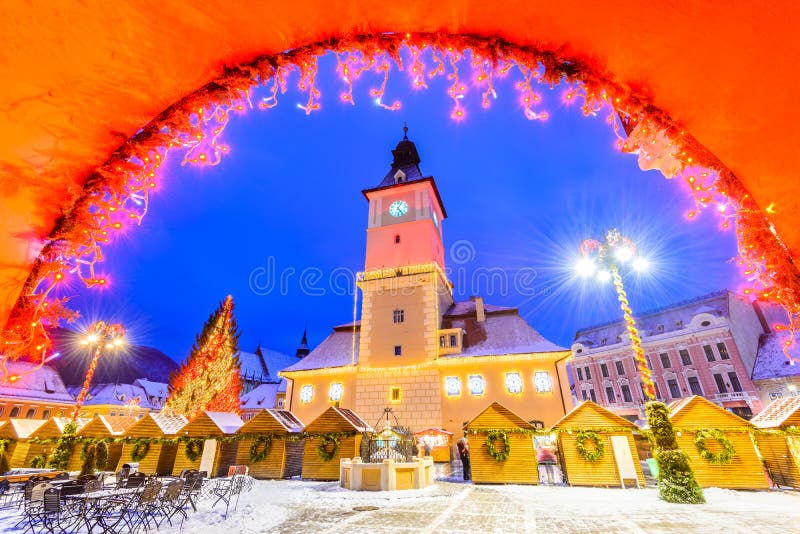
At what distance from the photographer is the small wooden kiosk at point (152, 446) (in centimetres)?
1755

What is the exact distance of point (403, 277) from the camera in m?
29.3

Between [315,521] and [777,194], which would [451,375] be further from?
[777,194]

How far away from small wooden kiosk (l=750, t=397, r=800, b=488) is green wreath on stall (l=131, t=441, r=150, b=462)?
91.3 feet

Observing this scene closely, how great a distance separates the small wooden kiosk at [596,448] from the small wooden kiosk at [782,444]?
4.36 m

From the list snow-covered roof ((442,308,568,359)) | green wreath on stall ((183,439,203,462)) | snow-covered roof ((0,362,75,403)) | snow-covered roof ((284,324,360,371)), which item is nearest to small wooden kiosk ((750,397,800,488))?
snow-covered roof ((442,308,568,359))

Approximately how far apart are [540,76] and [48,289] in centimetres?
400

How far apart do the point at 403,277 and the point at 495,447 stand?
16421mm

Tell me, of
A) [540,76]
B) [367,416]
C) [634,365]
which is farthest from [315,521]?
[634,365]

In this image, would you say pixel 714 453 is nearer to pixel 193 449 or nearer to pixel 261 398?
pixel 193 449

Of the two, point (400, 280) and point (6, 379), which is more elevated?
point (400, 280)

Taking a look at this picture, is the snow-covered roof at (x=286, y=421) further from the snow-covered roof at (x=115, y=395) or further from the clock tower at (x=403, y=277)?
the snow-covered roof at (x=115, y=395)

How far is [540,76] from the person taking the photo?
2809mm

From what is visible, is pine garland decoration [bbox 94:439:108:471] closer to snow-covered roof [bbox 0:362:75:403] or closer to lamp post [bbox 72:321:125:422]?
lamp post [bbox 72:321:125:422]

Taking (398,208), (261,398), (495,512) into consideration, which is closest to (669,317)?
(398,208)
